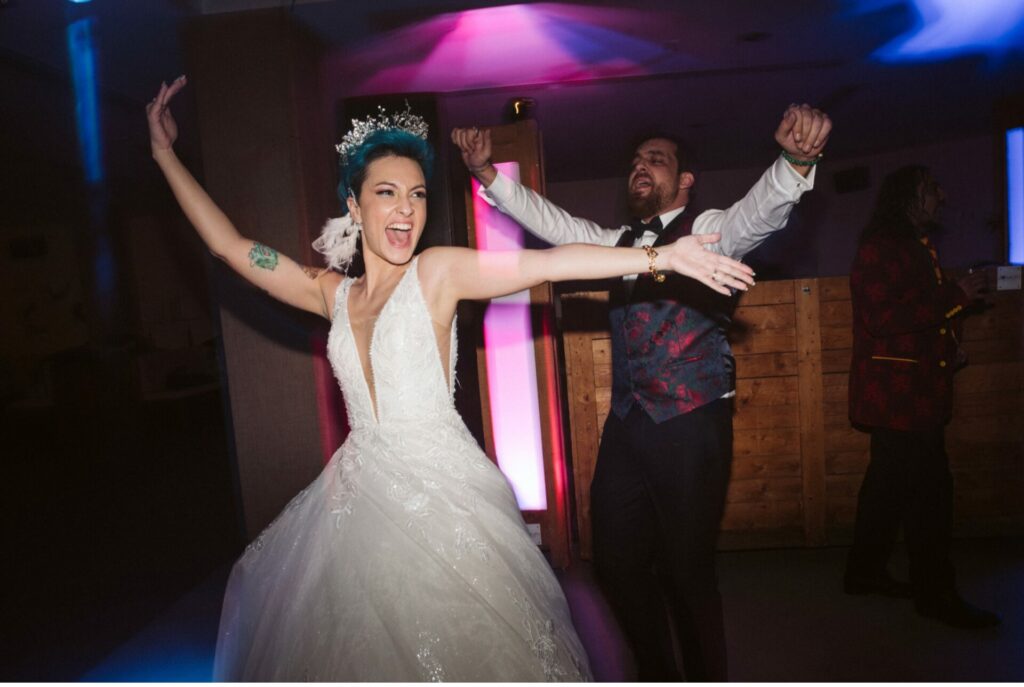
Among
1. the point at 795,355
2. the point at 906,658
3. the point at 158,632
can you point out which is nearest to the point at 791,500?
the point at 795,355

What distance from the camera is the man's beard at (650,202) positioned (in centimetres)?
179

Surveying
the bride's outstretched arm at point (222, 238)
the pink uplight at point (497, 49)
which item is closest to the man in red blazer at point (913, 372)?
the pink uplight at point (497, 49)

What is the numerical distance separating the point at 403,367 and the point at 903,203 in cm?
180

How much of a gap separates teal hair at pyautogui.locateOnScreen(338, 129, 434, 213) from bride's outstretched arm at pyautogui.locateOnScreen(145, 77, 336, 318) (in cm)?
26

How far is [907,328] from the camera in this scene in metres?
2.14

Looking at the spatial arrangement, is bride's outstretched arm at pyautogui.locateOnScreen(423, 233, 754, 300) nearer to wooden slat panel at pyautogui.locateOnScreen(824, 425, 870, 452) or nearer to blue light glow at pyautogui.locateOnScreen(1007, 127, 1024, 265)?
wooden slat panel at pyautogui.locateOnScreen(824, 425, 870, 452)

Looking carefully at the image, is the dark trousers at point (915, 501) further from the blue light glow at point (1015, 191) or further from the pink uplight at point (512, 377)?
the pink uplight at point (512, 377)

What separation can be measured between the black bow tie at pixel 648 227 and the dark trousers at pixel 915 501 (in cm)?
118

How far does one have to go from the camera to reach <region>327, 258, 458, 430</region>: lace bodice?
4.44ft

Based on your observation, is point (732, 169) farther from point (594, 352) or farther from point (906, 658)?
point (906, 658)

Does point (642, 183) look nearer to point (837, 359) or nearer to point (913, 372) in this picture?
point (913, 372)

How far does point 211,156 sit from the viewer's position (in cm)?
243

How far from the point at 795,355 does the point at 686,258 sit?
178 centimetres

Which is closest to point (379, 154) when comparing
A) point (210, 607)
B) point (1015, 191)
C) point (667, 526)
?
point (667, 526)
